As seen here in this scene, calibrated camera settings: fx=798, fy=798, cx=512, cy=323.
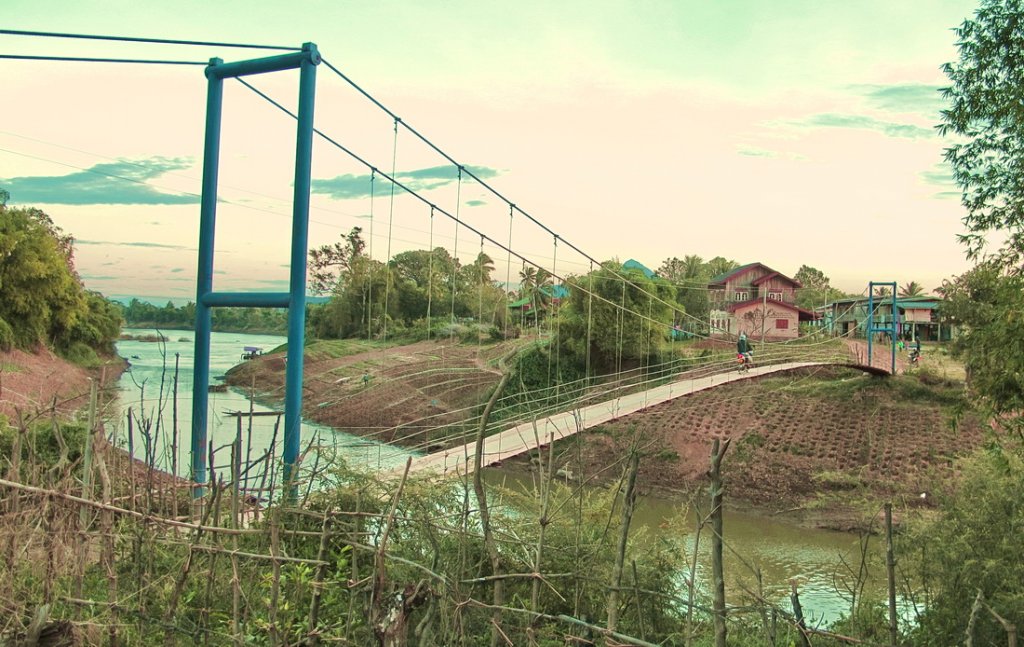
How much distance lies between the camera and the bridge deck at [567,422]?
18.3ft

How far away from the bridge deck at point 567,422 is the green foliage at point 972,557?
202 centimetres

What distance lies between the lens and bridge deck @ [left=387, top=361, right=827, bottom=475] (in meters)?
5.58

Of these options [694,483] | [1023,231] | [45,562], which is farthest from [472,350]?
[45,562]

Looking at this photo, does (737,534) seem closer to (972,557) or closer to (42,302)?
(972,557)

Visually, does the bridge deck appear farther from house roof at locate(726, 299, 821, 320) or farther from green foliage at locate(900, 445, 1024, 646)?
house roof at locate(726, 299, 821, 320)

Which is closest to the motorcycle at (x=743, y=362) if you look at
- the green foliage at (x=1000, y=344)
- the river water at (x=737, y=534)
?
the river water at (x=737, y=534)

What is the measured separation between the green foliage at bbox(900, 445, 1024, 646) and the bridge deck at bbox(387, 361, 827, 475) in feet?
6.64

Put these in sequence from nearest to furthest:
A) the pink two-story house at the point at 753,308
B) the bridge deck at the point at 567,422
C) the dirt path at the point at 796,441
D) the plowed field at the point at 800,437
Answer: the bridge deck at the point at 567,422 → the dirt path at the point at 796,441 → the plowed field at the point at 800,437 → the pink two-story house at the point at 753,308

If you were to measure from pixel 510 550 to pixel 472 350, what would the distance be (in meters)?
9.85

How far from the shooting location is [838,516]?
1008cm

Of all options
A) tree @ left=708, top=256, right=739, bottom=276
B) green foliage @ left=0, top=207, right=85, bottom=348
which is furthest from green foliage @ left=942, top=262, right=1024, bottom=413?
tree @ left=708, top=256, right=739, bottom=276

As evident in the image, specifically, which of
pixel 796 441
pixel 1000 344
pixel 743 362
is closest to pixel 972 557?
pixel 1000 344

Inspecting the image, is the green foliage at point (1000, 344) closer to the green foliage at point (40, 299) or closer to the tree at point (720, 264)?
the green foliage at point (40, 299)

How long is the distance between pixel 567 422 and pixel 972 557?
444 cm
